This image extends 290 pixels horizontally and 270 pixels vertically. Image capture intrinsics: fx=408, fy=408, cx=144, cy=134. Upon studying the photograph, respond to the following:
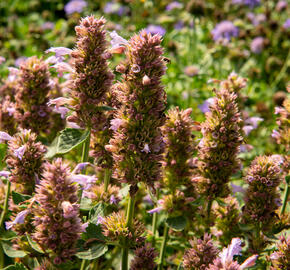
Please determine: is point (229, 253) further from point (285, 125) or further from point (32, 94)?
point (32, 94)

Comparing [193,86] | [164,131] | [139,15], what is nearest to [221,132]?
[164,131]

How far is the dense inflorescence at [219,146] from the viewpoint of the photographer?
2.51 meters

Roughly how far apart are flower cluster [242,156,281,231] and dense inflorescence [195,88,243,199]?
15 cm

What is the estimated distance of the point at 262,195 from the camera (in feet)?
8.36

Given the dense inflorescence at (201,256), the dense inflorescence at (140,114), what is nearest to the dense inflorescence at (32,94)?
the dense inflorescence at (140,114)

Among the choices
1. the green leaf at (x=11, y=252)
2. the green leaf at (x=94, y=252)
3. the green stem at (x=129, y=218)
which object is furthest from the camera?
the green leaf at (x=11, y=252)

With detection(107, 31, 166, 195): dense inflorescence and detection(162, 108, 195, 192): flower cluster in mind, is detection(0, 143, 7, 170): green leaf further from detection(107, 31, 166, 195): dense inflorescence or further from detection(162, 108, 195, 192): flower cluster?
detection(162, 108, 195, 192): flower cluster

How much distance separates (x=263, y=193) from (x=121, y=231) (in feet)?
3.04

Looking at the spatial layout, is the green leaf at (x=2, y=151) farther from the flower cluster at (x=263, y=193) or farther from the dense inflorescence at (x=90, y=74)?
the flower cluster at (x=263, y=193)

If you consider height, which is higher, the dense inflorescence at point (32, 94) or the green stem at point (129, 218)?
the dense inflorescence at point (32, 94)

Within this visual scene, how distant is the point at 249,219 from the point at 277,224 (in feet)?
0.89

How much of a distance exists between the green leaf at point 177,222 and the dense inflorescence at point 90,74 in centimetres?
78

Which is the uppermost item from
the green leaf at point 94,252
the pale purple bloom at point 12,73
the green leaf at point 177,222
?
the pale purple bloom at point 12,73

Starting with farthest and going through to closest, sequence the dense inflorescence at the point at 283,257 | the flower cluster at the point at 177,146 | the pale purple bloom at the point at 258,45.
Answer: the pale purple bloom at the point at 258,45 → the flower cluster at the point at 177,146 → the dense inflorescence at the point at 283,257
